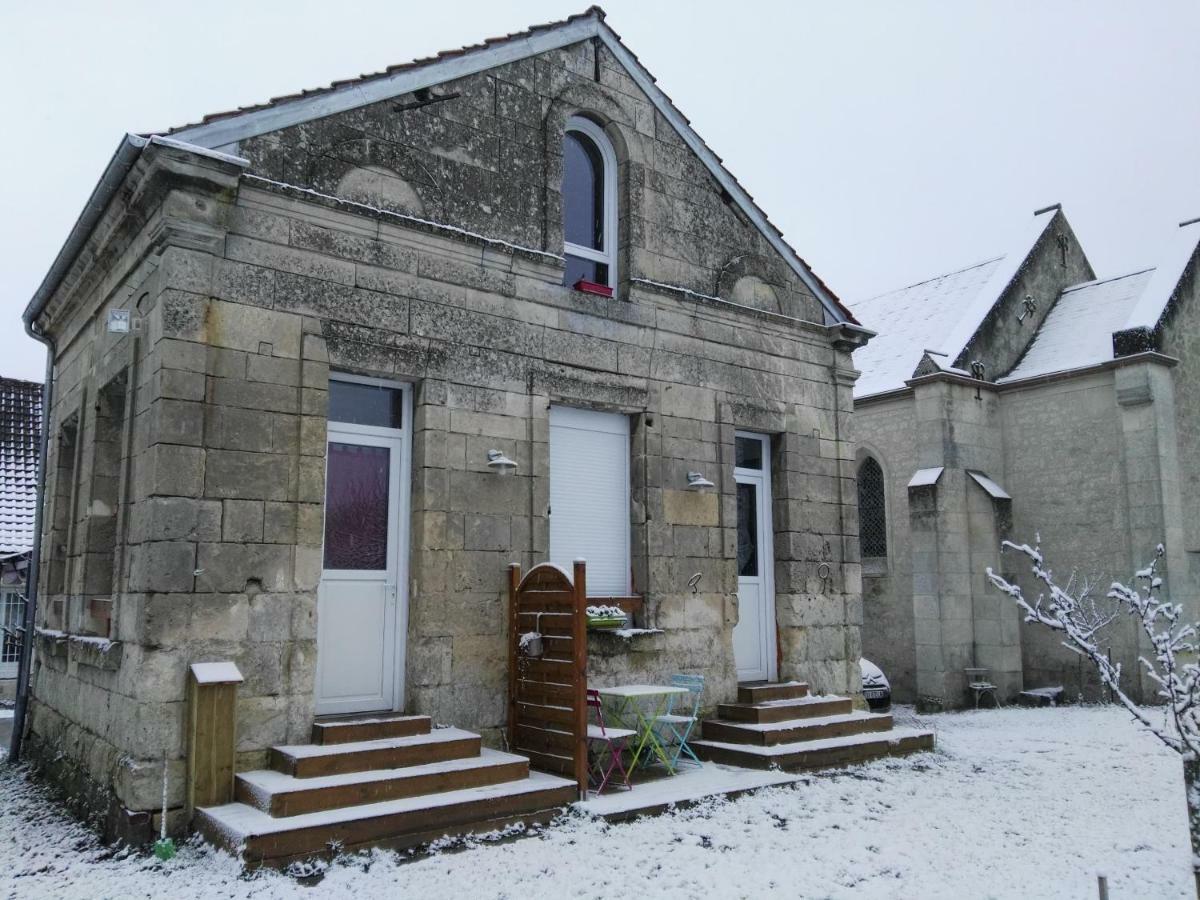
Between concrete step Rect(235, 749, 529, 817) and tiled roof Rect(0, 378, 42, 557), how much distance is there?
11232 mm

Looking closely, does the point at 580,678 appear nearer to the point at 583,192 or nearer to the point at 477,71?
the point at 583,192

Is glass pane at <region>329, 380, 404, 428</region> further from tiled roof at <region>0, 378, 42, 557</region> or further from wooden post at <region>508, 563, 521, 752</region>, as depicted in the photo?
tiled roof at <region>0, 378, 42, 557</region>

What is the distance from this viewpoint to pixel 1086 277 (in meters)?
20.0

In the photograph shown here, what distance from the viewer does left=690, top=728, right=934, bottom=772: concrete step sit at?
338 inches

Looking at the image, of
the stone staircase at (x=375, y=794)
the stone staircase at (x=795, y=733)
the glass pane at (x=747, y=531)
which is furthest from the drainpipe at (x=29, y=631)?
the glass pane at (x=747, y=531)

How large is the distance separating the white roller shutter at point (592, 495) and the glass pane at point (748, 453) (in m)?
1.62

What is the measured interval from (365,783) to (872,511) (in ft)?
43.4

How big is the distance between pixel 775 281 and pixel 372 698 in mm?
6159

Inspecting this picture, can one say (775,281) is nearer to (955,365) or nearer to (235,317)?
(235,317)

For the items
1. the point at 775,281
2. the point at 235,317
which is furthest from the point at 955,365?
the point at 235,317

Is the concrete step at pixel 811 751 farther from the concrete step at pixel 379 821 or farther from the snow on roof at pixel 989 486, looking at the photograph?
the snow on roof at pixel 989 486

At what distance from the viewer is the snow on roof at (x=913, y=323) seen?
679 inches

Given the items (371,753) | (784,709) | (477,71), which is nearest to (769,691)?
(784,709)

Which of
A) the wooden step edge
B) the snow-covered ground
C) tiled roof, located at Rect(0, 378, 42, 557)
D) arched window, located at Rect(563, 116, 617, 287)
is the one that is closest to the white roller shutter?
arched window, located at Rect(563, 116, 617, 287)
